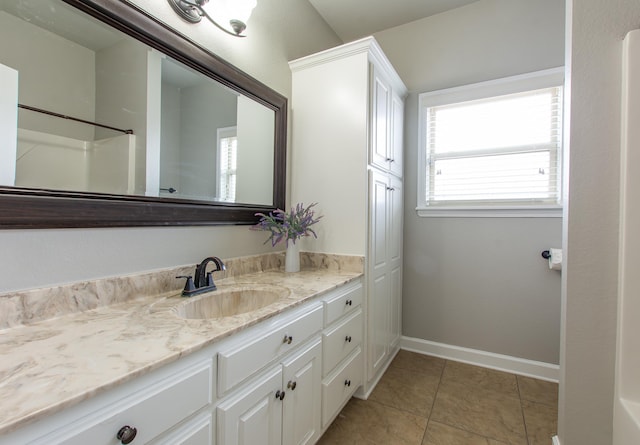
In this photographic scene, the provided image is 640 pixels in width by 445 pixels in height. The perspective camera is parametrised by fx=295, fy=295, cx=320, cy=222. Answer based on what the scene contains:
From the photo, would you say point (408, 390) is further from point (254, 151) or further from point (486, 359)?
point (254, 151)

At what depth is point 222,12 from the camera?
1.48m

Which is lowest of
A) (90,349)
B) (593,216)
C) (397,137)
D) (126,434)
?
(126,434)

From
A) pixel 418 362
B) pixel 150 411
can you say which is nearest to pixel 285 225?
pixel 150 411

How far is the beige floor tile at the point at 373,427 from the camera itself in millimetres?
1536

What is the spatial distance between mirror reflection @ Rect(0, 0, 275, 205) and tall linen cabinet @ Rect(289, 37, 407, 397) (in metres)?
0.62

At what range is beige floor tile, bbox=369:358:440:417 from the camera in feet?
5.98

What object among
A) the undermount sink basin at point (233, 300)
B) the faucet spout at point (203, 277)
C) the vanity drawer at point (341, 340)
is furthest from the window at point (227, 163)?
the vanity drawer at point (341, 340)

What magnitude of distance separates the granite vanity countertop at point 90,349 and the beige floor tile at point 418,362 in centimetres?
163

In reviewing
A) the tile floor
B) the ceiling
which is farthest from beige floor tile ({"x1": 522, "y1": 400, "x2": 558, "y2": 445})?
the ceiling

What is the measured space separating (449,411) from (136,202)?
202cm

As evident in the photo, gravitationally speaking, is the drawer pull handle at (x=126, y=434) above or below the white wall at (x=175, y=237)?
below

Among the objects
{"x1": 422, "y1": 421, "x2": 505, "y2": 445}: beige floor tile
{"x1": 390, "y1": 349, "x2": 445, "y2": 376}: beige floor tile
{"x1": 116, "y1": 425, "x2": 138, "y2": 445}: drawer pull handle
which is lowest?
{"x1": 422, "y1": 421, "x2": 505, "y2": 445}: beige floor tile

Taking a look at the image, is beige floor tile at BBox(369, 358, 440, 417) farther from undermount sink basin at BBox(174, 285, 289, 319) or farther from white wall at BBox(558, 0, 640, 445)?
undermount sink basin at BBox(174, 285, 289, 319)

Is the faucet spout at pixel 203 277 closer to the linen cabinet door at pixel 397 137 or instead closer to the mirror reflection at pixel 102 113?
the mirror reflection at pixel 102 113
